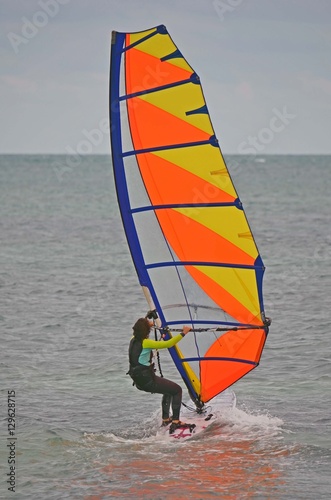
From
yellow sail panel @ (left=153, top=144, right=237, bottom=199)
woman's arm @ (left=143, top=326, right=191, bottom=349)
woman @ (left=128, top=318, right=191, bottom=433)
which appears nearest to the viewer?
woman's arm @ (left=143, top=326, right=191, bottom=349)

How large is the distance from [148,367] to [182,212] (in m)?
1.89

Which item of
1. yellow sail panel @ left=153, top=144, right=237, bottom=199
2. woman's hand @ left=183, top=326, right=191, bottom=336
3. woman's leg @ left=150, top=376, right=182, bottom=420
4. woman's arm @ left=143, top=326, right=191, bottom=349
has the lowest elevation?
woman's leg @ left=150, top=376, right=182, bottom=420

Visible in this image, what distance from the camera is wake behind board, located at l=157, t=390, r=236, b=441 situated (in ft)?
39.7

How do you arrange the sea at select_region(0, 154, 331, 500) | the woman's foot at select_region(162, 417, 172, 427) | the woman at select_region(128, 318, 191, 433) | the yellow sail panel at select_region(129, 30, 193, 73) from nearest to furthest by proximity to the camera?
the sea at select_region(0, 154, 331, 500) < the woman at select_region(128, 318, 191, 433) < the yellow sail panel at select_region(129, 30, 193, 73) < the woman's foot at select_region(162, 417, 172, 427)

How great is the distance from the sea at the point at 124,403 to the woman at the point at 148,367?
1.52 feet

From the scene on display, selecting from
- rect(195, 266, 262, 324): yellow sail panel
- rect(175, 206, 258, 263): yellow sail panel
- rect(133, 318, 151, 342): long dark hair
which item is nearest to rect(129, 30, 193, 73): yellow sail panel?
rect(175, 206, 258, 263): yellow sail panel

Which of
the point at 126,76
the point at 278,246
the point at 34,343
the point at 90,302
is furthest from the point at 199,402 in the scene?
the point at 278,246

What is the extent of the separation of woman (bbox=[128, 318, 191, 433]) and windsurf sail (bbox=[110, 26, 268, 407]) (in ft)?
2.47

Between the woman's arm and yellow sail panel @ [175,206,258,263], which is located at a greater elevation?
yellow sail panel @ [175,206,258,263]

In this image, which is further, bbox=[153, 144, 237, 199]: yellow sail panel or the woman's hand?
bbox=[153, 144, 237, 199]: yellow sail panel

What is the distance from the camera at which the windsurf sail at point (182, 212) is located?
11.8m

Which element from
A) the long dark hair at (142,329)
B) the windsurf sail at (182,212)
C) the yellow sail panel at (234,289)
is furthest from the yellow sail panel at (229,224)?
the long dark hair at (142,329)

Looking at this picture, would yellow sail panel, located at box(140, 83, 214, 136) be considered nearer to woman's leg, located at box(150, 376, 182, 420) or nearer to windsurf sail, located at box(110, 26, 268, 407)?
windsurf sail, located at box(110, 26, 268, 407)

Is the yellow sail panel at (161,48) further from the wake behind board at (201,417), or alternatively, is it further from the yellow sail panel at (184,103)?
the wake behind board at (201,417)
